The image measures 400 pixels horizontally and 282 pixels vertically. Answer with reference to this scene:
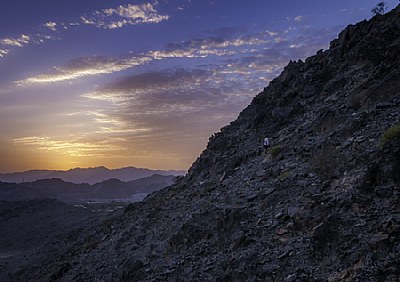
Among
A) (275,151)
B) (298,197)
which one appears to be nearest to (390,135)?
(298,197)

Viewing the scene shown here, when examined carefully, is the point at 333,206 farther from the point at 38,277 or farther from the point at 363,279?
the point at 38,277

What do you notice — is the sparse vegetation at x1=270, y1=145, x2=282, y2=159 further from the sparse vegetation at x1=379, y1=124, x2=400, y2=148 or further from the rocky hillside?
the sparse vegetation at x1=379, y1=124, x2=400, y2=148

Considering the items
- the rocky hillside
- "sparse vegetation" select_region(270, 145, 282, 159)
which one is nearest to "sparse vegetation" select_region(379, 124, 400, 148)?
the rocky hillside

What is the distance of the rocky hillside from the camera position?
39.2 feet

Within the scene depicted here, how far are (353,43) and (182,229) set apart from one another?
860 inches

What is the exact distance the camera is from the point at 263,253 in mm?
13781

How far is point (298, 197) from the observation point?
1606 cm

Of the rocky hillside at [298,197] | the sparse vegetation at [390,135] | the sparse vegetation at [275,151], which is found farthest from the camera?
the sparse vegetation at [275,151]

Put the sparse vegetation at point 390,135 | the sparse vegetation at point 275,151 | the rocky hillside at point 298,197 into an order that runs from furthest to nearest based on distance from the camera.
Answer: the sparse vegetation at point 275,151 < the sparse vegetation at point 390,135 < the rocky hillside at point 298,197

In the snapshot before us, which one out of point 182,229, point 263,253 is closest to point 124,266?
point 182,229

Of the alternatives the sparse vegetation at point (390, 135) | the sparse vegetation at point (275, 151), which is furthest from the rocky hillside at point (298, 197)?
the sparse vegetation at point (390, 135)

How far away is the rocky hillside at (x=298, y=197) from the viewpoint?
12.0 m

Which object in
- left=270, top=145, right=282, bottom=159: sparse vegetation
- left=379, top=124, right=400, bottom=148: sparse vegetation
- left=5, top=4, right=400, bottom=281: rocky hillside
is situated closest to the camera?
left=5, top=4, right=400, bottom=281: rocky hillside

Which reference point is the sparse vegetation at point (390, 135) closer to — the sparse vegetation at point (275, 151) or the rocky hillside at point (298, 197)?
the rocky hillside at point (298, 197)
